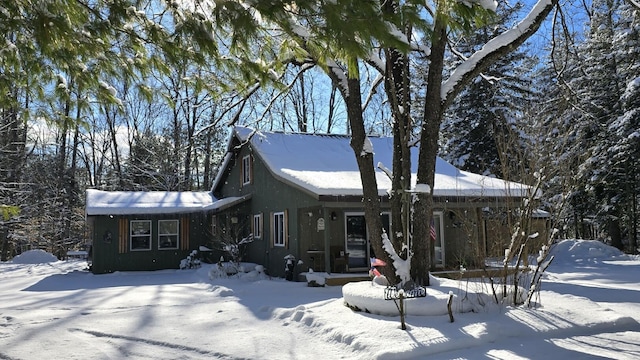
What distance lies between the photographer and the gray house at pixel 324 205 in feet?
42.5

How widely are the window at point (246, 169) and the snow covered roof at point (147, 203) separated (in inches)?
37.7

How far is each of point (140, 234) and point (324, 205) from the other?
919 centimetres

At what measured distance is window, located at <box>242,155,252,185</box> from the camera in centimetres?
1805

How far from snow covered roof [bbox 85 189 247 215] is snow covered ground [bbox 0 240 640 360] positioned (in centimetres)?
624

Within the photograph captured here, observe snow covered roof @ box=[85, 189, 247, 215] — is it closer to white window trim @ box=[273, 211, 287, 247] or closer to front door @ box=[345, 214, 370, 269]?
white window trim @ box=[273, 211, 287, 247]

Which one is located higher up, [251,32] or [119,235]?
[251,32]

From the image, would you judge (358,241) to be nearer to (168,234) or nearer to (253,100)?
(253,100)

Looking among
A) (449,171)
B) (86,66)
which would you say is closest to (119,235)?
(449,171)

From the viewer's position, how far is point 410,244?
864 cm

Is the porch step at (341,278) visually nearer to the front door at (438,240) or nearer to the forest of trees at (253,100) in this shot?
the front door at (438,240)

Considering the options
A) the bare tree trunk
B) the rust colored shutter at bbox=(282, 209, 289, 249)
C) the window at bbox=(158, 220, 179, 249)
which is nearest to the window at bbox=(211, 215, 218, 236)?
the window at bbox=(158, 220, 179, 249)

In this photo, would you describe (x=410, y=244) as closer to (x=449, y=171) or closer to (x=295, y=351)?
(x=295, y=351)

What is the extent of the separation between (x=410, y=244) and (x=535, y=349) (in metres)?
3.00

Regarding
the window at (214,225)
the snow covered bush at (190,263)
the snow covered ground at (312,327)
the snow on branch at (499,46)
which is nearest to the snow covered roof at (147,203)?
the window at (214,225)
